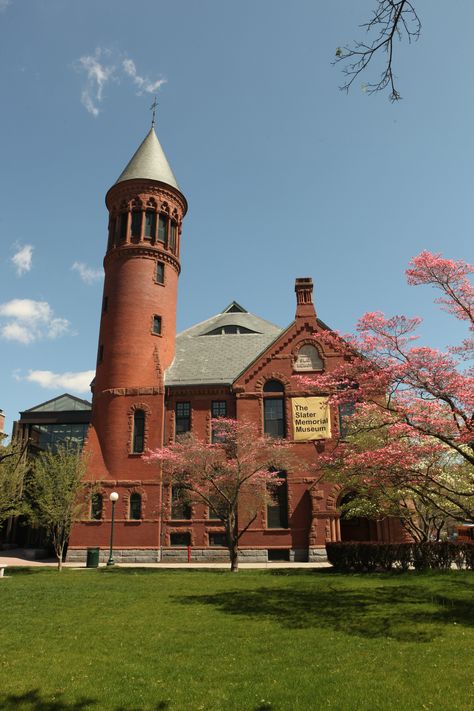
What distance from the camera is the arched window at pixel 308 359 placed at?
107 feet

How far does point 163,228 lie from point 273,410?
16.7 metres

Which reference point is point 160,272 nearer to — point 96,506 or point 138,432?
point 138,432

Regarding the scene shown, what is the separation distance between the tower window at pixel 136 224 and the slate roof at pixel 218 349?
342 inches

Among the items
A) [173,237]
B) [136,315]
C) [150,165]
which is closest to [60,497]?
[136,315]

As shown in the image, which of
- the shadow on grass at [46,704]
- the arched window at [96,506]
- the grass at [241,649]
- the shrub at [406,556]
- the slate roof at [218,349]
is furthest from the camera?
the slate roof at [218,349]

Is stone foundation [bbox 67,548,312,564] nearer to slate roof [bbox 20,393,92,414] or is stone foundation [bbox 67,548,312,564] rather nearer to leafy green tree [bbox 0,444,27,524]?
leafy green tree [bbox 0,444,27,524]

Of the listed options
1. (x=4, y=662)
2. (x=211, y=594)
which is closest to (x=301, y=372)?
Answer: (x=211, y=594)

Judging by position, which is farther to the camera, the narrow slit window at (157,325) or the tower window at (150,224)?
the tower window at (150,224)

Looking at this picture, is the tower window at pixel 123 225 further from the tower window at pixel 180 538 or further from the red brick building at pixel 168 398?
the tower window at pixel 180 538

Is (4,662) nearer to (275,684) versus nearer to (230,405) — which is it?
(275,684)

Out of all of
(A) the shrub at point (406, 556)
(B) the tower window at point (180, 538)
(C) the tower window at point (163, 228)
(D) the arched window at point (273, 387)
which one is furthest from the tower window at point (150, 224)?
(A) the shrub at point (406, 556)

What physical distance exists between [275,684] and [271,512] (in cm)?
2334

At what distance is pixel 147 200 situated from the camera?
3794cm

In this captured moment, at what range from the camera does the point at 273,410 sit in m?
32.3
